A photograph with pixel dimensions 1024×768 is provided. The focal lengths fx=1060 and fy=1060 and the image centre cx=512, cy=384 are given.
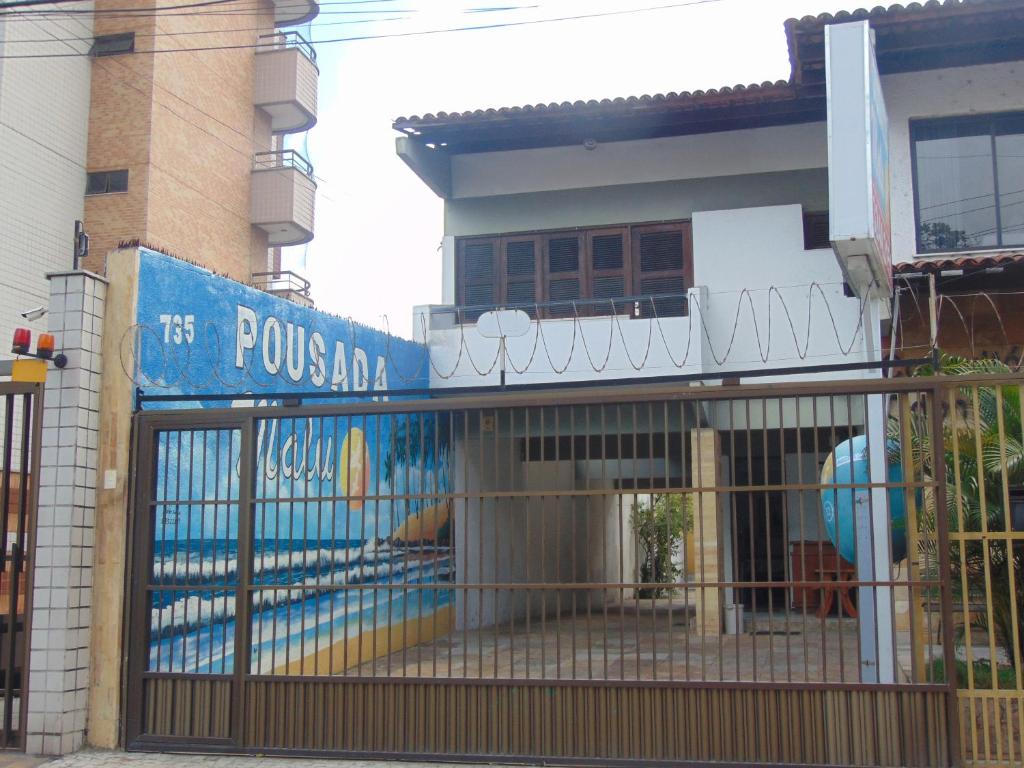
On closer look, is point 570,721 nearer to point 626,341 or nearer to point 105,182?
point 626,341

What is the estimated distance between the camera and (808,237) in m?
14.3

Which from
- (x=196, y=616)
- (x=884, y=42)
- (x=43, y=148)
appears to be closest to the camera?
(x=196, y=616)

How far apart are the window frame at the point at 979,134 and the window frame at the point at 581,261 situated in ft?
10.3

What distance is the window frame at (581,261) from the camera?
49.1ft

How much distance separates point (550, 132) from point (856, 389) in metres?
9.39

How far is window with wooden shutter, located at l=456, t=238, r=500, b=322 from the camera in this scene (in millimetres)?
15539

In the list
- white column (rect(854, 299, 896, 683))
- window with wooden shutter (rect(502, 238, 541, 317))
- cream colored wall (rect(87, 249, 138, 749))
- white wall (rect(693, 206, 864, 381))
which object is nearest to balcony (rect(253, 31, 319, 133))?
window with wooden shutter (rect(502, 238, 541, 317))

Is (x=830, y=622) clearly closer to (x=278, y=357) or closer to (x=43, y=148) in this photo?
(x=278, y=357)

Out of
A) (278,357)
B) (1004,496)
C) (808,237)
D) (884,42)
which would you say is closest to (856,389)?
(1004,496)

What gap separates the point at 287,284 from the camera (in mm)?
25359

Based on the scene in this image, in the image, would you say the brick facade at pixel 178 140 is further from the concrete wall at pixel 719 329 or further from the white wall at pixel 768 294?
the white wall at pixel 768 294

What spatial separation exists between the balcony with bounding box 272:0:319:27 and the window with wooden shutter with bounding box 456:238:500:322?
530 inches

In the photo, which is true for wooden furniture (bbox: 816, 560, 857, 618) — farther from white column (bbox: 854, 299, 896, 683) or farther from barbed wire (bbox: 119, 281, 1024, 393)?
barbed wire (bbox: 119, 281, 1024, 393)

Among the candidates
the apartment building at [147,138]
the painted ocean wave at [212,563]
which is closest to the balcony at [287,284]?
the apartment building at [147,138]
